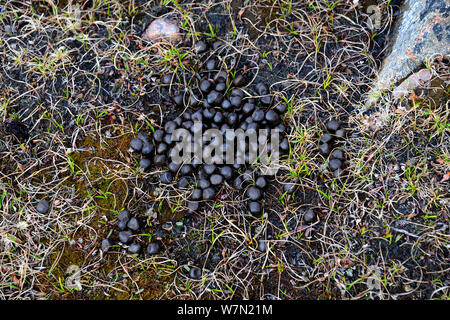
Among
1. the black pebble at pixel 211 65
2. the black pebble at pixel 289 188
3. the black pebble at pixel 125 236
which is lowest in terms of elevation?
the black pebble at pixel 125 236

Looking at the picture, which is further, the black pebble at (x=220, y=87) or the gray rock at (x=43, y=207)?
the black pebble at (x=220, y=87)

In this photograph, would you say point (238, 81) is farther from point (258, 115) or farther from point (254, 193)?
point (254, 193)

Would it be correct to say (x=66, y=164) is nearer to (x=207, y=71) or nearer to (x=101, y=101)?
(x=101, y=101)

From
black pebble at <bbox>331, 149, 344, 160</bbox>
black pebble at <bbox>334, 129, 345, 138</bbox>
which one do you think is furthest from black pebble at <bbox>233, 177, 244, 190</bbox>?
black pebble at <bbox>334, 129, 345, 138</bbox>

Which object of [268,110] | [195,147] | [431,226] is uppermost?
[268,110]

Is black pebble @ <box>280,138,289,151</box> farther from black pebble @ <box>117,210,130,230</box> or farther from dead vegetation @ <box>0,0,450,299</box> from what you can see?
black pebble @ <box>117,210,130,230</box>

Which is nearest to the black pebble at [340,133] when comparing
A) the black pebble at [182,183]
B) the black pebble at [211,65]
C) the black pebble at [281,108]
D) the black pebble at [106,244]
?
the black pebble at [281,108]

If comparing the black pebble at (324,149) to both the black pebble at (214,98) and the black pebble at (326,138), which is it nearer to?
the black pebble at (326,138)

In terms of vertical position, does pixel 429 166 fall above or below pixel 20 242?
above

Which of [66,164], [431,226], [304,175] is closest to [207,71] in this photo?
[304,175]
